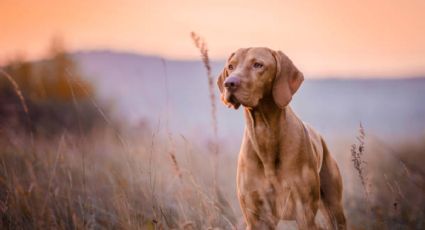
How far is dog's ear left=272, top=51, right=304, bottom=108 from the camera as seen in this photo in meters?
5.66

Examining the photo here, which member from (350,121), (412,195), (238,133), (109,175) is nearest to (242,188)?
(109,175)

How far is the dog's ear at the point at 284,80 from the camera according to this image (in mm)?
5656

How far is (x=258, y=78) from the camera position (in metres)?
5.64

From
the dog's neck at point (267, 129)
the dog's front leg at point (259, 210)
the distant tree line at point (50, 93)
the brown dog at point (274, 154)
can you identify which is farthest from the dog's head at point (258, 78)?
the distant tree line at point (50, 93)

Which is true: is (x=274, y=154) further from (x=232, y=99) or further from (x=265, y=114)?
(x=232, y=99)

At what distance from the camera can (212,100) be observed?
215 inches

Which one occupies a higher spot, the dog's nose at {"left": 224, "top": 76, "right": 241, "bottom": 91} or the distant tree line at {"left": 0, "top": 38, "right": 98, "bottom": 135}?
the dog's nose at {"left": 224, "top": 76, "right": 241, "bottom": 91}

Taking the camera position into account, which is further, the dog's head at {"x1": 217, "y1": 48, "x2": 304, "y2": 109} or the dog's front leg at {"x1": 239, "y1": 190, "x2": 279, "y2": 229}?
the dog's front leg at {"x1": 239, "y1": 190, "x2": 279, "y2": 229}

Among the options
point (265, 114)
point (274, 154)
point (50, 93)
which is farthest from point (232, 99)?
point (50, 93)

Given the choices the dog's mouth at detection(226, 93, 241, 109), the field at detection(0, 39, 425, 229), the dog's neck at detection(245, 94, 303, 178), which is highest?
the dog's mouth at detection(226, 93, 241, 109)

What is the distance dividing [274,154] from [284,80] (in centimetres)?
70

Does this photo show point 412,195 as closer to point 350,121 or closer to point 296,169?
point 296,169

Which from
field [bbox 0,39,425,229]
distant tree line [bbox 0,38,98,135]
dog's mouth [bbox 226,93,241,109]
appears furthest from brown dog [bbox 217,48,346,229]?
distant tree line [bbox 0,38,98,135]

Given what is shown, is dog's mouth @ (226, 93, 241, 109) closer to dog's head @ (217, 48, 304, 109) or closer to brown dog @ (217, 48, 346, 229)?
dog's head @ (217, 48, 304, 109)
